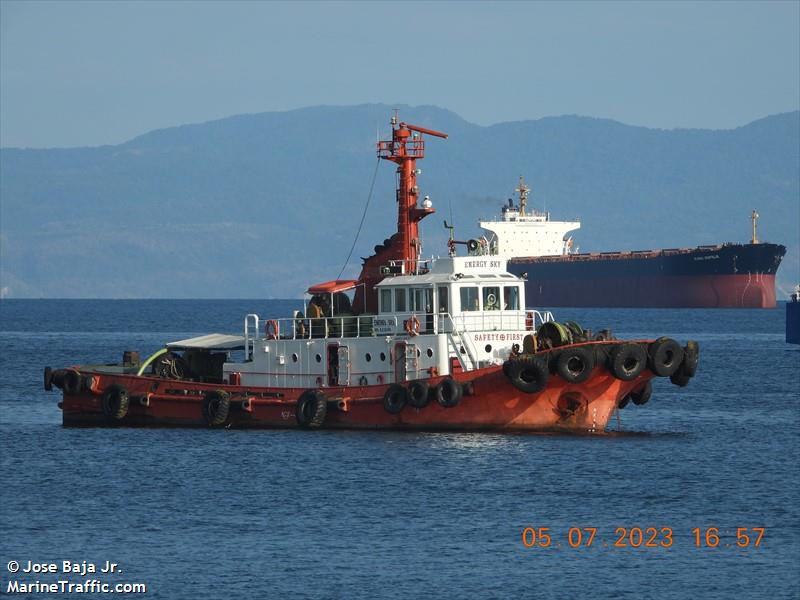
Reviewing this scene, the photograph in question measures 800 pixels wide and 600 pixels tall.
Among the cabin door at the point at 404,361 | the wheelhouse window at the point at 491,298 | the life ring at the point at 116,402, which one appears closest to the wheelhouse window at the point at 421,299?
the cabin door at the point at 404,361

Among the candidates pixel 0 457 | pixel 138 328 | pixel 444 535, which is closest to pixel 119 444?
pixel 0 457

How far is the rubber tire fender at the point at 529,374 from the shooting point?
109 feet

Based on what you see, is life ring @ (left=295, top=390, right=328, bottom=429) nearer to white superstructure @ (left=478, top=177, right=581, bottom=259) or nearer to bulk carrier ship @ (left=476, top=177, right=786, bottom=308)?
bulk carrier ship @ (left=476, top=177, right=786, bottom=308)

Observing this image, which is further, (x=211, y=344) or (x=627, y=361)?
(x=211, y=344)

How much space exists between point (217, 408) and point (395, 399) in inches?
191

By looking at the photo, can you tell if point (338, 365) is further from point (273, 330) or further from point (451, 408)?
point (451, 408)

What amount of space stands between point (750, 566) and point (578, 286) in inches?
4458

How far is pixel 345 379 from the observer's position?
36.5 metres

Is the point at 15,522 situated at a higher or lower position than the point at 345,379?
lower

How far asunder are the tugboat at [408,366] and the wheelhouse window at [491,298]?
0.9 inches

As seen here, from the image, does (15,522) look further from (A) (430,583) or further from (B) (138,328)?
(B) (138,328)

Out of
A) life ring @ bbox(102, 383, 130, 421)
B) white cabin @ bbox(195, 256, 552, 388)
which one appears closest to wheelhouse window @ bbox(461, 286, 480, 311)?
white cabin @ bbox(195, 256, 552, 388)

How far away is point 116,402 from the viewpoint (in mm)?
38844

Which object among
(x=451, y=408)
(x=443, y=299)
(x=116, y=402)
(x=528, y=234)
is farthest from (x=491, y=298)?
(x=528, y=234)
